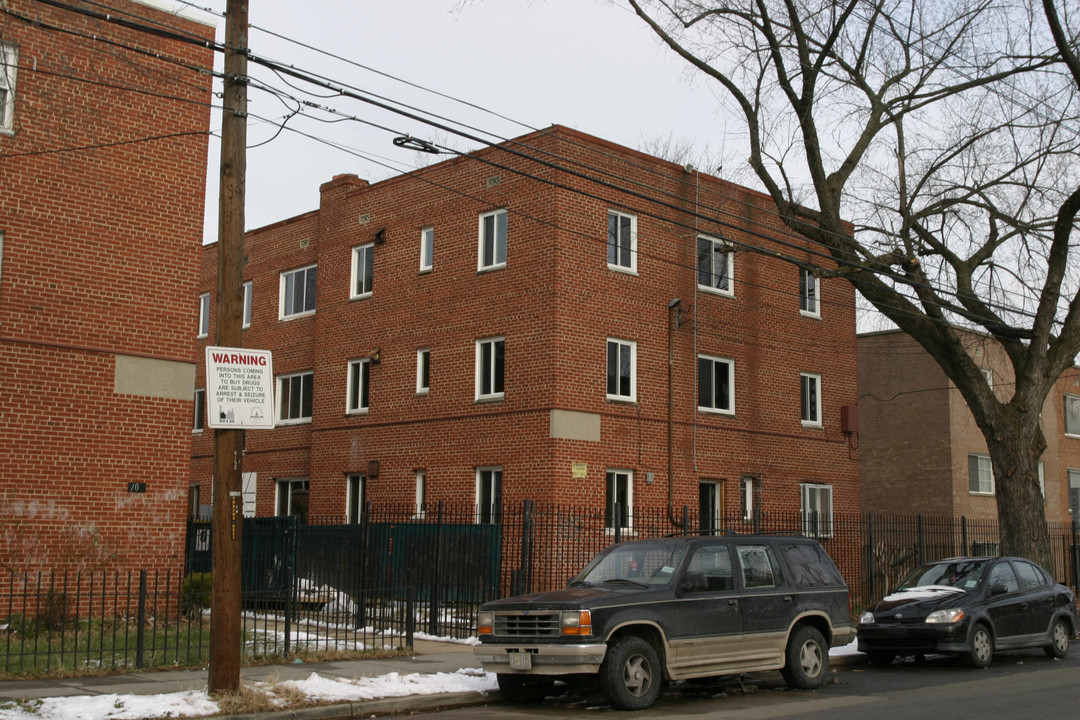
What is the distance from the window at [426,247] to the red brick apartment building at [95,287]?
353 inches

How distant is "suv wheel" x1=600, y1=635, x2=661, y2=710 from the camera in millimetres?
10875

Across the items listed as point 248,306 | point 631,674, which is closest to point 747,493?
point 248,306

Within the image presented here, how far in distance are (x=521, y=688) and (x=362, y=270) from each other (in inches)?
693

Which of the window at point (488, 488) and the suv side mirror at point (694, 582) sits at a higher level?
the window at point (488, 488)

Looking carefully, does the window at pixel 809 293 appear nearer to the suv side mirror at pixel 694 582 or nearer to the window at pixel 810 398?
the window at pixel 810 398

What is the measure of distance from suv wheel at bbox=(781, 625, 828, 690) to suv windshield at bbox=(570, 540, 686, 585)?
1.90 m

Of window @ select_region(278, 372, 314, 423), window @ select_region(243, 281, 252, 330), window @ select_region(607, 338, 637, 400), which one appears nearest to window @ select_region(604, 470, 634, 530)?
window @ select_region(607, 338, 637, 400)

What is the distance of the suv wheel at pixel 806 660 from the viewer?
1261 cm

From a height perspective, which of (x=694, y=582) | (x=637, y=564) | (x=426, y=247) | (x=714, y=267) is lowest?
(x=694, y=582)

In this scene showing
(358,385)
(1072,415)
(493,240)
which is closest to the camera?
(493,240)

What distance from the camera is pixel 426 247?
26.2 meters

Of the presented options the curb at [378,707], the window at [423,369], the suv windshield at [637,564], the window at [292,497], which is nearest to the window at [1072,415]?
the window at [423,369]

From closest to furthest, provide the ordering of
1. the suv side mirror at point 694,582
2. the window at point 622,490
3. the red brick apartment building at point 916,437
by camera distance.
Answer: the suv side mirror at point 694,582 → the window at point 622,490 → the red brick apartment building at point 916,437

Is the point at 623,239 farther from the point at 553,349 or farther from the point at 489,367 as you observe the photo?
the point at 489,367
